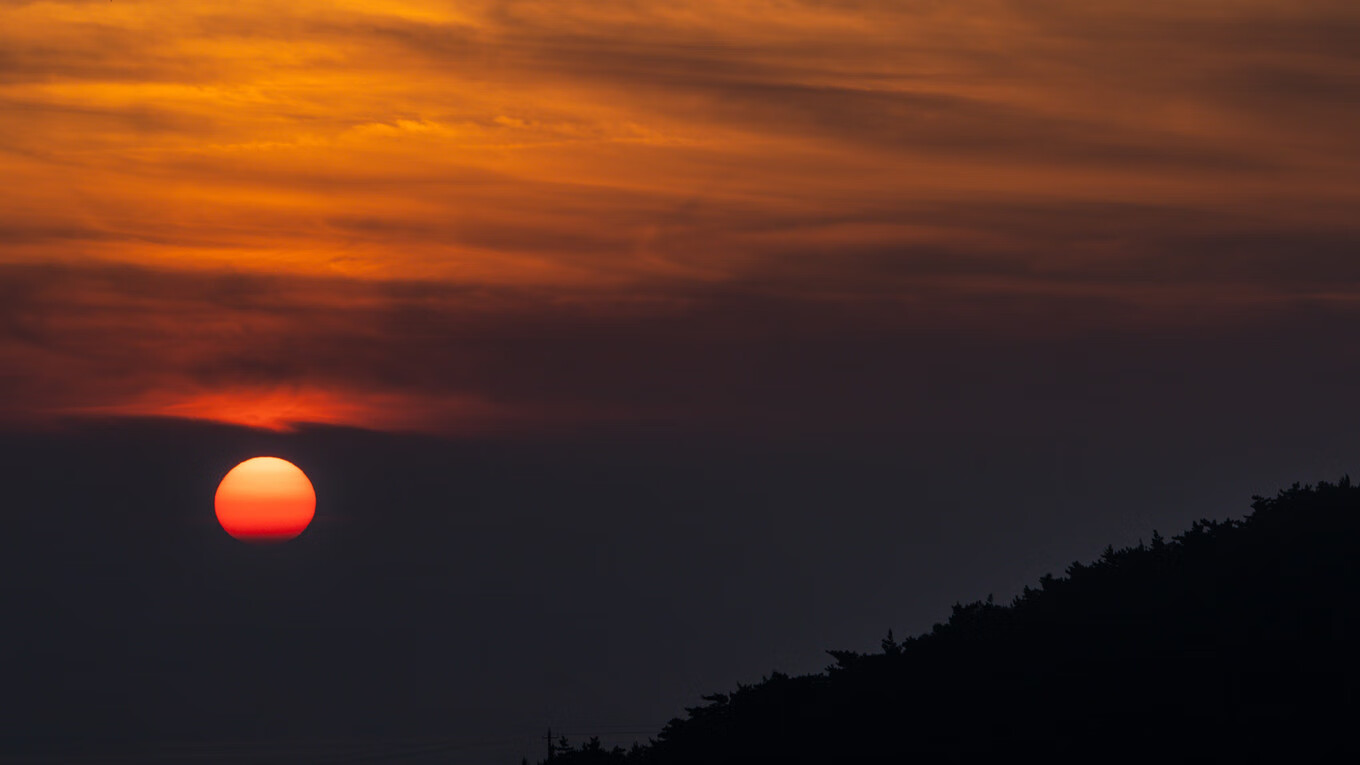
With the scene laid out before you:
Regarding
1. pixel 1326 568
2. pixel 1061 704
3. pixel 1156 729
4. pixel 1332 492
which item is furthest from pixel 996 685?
pixel 1332 492

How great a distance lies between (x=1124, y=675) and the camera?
45844 mm

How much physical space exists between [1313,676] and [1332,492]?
42.5ft

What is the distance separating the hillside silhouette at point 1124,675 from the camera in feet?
138

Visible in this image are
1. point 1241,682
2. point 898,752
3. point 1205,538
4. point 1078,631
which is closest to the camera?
point 1241,682

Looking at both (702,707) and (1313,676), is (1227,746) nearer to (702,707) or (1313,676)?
(1313,676)

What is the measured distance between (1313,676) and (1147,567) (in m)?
12.5

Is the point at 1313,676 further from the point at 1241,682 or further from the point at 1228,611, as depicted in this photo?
the point at 1228,611

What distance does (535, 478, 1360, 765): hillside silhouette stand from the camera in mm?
42062

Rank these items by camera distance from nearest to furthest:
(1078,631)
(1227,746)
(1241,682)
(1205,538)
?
1. (1227,746)
2. (1241,682)
3. (1078,631)
4. (1205,538)

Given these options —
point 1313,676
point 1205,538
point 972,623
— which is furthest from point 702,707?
point 1313,676

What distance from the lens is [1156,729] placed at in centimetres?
4250

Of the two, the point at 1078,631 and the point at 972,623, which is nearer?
the point at 1078,631

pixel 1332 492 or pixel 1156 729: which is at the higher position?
pixel 1332 492

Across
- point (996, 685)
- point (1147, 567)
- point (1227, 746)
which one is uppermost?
point (1147, 567)
